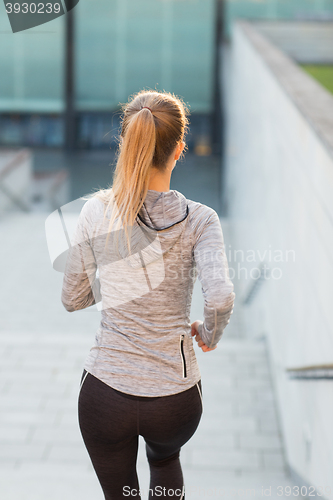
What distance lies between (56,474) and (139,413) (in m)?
1.98

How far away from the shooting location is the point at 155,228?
4.73 feet

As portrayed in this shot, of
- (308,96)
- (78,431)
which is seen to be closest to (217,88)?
(308,96)

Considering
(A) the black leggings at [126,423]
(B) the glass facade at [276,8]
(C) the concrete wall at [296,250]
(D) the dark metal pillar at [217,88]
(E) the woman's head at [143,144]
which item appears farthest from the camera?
(D) the dark metal pillar at [217,88]

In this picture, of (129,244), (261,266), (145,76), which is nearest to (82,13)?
(145,76)

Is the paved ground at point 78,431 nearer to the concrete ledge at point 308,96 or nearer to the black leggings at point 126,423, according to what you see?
the black leggings at point 126,423

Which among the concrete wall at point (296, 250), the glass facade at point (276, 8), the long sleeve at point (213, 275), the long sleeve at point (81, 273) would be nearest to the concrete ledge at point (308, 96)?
the concrete wall at point (296, 250)

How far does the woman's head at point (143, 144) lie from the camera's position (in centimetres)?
137

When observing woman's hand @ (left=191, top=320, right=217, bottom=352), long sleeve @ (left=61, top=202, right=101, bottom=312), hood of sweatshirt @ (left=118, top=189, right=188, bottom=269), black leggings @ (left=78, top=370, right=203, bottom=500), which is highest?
hood of sweatshirt @ (left=118, top=189, right=188, bottom=269)

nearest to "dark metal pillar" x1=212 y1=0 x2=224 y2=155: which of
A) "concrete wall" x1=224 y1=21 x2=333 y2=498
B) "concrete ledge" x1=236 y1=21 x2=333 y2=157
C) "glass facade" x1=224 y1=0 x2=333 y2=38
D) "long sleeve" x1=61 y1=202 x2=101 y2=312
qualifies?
"glass facade" x1=224 y1=0 x2=333 y2=38

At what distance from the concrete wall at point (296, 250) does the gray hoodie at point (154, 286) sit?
1344 millimetres

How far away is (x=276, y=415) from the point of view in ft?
13.6

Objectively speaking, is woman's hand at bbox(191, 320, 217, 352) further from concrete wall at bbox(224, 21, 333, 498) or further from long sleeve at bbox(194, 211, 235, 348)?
concrete wall at bbox(224, 21, 333, 498)

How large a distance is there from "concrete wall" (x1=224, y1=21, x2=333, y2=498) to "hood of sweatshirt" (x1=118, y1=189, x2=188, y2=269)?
1423 millimetres

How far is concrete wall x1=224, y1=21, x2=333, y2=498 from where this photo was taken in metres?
2.80
